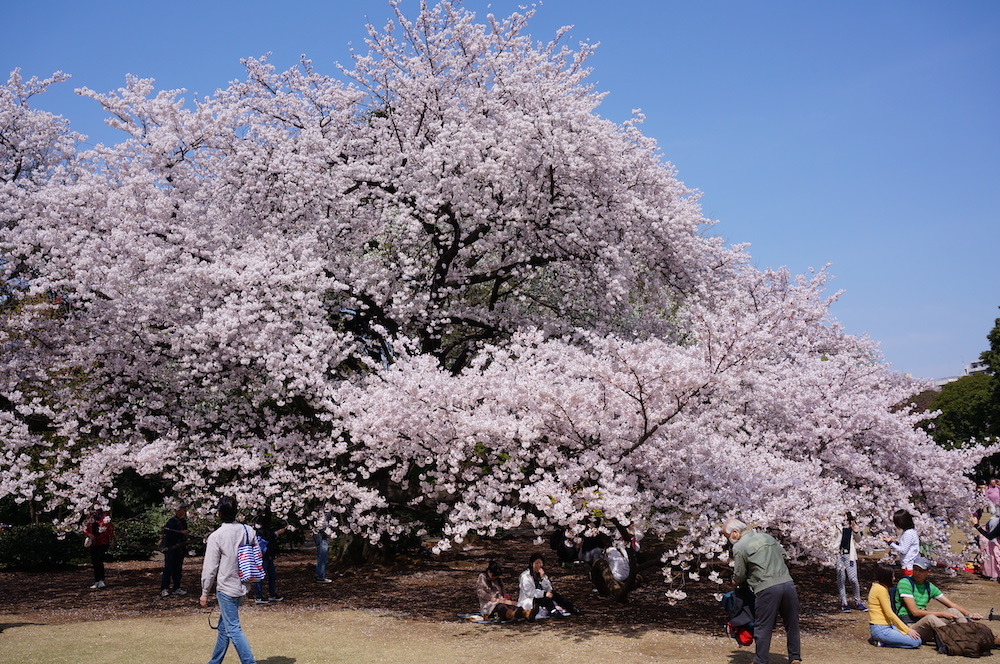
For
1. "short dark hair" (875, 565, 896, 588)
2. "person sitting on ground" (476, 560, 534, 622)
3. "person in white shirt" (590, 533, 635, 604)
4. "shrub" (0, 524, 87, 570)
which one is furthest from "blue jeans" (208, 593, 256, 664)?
"shrub" (0, 524, 87, 570)

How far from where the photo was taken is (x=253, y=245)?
15516 millimetres

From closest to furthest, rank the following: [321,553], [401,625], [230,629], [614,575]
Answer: [230,629] < [401,625] < [614,575] < [321,553]

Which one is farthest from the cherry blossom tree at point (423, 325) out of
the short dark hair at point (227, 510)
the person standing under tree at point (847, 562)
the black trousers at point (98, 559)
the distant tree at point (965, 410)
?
the distant tree at point (965, 410)

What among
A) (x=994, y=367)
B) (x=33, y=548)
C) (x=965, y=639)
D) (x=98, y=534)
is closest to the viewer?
(x=965, y=639)

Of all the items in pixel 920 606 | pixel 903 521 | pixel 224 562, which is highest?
pixel 903 521

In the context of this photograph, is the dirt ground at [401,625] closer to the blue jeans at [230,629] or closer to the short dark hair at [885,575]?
the short dark hair at [885,575]

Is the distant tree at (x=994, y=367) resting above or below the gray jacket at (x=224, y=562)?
above

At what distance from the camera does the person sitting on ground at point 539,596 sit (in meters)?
12.2

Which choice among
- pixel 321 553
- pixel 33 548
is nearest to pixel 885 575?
pixel 321 553

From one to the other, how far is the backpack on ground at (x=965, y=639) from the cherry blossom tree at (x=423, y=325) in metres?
1.89

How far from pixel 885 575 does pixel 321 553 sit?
1143cm

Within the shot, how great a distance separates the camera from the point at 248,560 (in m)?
8.71

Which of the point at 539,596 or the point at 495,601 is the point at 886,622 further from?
the point at 495,601

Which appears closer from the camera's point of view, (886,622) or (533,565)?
(886,622)
